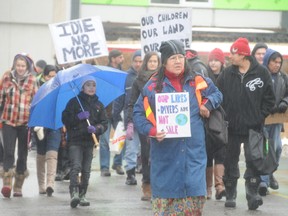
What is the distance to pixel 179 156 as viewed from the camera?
27.7 ft

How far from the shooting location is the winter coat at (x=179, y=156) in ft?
27.7

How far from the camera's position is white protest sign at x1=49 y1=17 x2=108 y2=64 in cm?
1599

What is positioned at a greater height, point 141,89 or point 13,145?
point 141,89

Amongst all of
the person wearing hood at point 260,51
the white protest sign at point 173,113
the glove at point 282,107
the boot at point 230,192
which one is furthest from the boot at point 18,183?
the white protest sign at point 173,113

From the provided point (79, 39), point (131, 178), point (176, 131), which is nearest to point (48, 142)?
point (131, 178)

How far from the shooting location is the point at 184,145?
27.9 feet

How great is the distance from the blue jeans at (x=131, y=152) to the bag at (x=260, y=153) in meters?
3.33

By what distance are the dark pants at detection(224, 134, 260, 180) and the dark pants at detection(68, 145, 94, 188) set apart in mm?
1660

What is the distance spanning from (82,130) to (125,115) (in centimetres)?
279

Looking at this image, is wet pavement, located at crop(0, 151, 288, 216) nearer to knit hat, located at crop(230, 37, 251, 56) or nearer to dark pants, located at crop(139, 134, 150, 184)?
dark pants, located at crop(139, 134, 150, 184)

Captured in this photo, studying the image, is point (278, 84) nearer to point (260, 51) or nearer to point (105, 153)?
point (260, 51)

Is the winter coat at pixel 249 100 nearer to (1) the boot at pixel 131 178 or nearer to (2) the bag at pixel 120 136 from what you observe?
(1) the boot at pixel 131 178

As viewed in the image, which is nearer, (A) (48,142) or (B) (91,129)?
(B) (91,129)

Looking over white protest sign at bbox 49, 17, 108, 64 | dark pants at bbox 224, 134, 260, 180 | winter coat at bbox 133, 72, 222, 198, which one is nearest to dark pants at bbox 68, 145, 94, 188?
dark pants at bbox 224, 134, 260, 180
